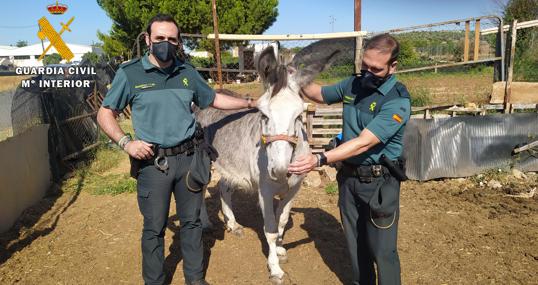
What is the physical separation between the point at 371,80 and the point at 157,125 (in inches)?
71.6

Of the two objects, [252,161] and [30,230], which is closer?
[252,161]

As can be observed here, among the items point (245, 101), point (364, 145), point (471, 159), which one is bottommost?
point (471, 159)

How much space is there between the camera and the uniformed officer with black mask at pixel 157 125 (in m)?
3.23

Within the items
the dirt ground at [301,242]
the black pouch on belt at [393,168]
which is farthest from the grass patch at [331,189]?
the black pouch on belt at [393,168]

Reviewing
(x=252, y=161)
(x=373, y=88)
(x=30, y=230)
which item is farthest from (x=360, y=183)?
(x=30, y=230)

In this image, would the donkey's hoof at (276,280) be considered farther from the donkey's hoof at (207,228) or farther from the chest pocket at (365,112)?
the chest pocket at (365,112)

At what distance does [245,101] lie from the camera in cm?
381

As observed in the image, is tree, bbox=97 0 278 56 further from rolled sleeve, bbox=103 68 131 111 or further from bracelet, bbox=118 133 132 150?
bracelet, bbox=118 133 132 150

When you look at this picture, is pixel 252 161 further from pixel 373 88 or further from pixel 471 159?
pixel 471 159

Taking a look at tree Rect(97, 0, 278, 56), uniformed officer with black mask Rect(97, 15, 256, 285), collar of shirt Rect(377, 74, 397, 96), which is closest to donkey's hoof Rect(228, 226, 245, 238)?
uniformed officer with black mask Rect(97, 15, 256, 285)

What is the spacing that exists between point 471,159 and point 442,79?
13618 millimetres

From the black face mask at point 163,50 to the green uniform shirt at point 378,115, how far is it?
4.94ft

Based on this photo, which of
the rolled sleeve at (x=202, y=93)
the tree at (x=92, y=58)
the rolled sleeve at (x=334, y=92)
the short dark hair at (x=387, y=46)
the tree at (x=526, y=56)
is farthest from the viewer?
the tree at (x=92, y=58)

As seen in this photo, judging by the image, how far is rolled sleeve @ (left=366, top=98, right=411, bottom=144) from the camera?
8.77 feet
